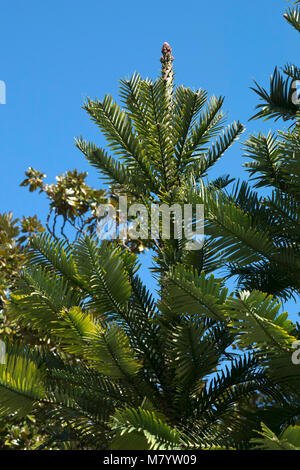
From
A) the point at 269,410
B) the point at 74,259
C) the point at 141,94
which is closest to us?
the point at 269,410

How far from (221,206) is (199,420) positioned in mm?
1435

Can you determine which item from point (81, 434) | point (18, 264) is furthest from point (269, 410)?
point (18, 264)

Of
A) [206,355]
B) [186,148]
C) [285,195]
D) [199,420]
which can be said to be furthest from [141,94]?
[199,420]

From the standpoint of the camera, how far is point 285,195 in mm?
4836

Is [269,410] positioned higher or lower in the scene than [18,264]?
lower

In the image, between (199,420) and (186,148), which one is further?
(186,148)

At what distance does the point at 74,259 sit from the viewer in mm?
4574

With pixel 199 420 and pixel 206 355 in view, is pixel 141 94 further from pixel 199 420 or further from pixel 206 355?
pixel 199 420

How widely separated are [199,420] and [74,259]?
1.40 meters
